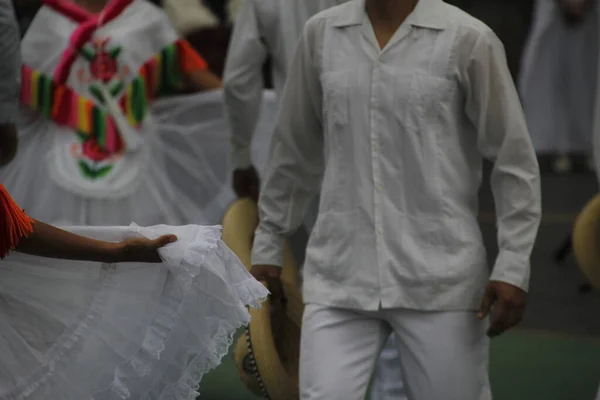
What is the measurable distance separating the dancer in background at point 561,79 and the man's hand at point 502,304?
7.75 meters

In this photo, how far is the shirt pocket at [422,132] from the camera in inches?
191

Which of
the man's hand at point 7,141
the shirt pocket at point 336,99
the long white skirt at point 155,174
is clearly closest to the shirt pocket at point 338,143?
the shirt pocket at point 336,99

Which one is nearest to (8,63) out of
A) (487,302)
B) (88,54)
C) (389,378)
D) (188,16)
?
(88,54)

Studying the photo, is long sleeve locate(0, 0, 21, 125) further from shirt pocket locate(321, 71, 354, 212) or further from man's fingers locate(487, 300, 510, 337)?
man's fingers locate(487, 300, 510, 337)

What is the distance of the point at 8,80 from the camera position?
6.63 m

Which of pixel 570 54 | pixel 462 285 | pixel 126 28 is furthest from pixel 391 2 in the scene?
pixel 570 54

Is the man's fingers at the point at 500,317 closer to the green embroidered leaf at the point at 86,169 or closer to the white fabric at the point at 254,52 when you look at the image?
the white fabric at the point at 254,52

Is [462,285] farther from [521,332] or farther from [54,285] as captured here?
[521,332]

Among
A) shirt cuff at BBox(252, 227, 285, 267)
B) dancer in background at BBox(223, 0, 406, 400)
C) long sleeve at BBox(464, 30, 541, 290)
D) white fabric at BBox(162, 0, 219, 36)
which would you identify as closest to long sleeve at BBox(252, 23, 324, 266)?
shirt cuff at BBox(252, 227, 285, 267)

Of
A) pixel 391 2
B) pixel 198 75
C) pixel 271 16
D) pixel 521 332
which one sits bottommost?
pixel 521 332

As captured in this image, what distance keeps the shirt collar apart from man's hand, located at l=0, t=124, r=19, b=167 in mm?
2108

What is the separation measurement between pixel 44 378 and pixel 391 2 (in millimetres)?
1577

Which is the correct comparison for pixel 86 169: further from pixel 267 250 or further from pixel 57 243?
pixel 57 243

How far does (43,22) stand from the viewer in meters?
7.88
